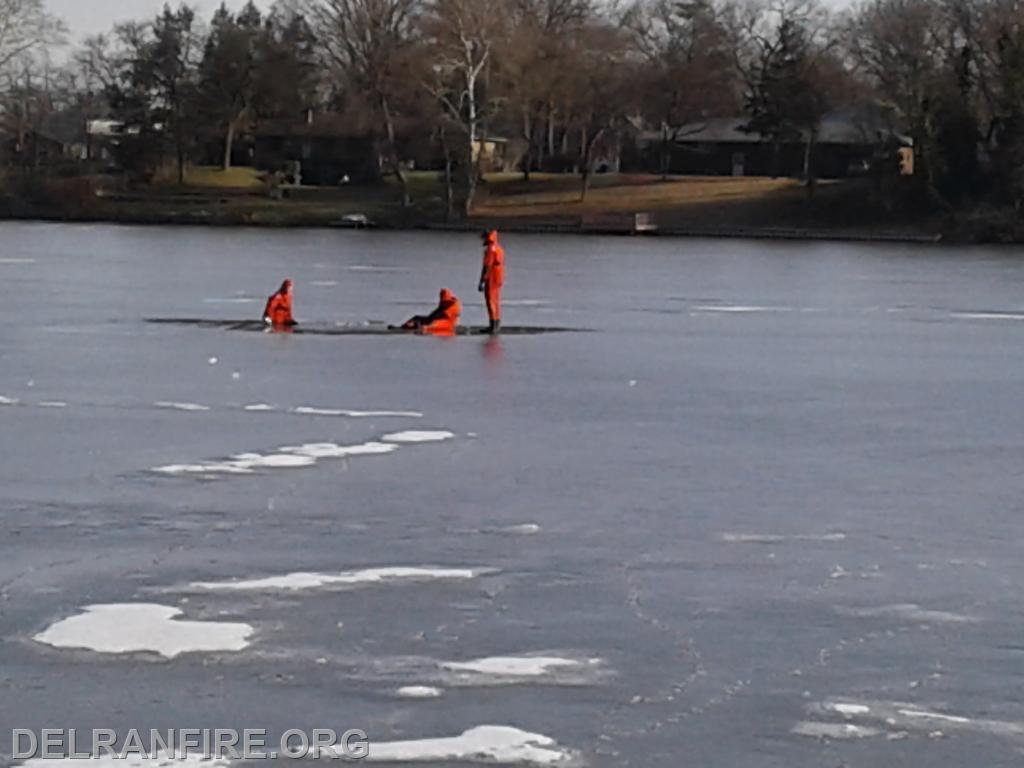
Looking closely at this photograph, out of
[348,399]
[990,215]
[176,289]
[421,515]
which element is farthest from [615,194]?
[421,515]

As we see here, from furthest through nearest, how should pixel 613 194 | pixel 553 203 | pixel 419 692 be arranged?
pixel 613 194 → pixel 553 203 → pixel 419 692

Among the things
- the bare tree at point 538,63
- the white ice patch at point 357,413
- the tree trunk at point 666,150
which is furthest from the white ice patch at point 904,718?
the tree trunk at point 666,150

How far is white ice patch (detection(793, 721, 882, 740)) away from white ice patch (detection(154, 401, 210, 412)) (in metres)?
11.3

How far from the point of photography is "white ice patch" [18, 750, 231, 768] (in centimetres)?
761

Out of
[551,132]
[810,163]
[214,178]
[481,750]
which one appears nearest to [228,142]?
[214,178]

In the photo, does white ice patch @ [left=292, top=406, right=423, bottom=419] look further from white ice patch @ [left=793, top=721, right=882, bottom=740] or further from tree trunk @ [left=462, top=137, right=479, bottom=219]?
tree trunk @ [left=462, top=137, right=479, bottom=219]

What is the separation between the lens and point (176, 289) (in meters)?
39.2

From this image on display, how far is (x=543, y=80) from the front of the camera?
9038 centimetres

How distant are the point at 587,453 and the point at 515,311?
18.5 metres

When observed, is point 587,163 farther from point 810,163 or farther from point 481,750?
point 481,750

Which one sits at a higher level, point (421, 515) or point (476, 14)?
point (476, 14)

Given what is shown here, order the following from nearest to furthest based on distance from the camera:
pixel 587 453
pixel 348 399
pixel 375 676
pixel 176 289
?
pixel 375 676 < pixel 587 453 < pixel 348 399 < pixel 176 289

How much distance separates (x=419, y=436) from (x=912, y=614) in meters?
7.24

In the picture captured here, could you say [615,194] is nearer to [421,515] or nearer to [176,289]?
[176,289]
